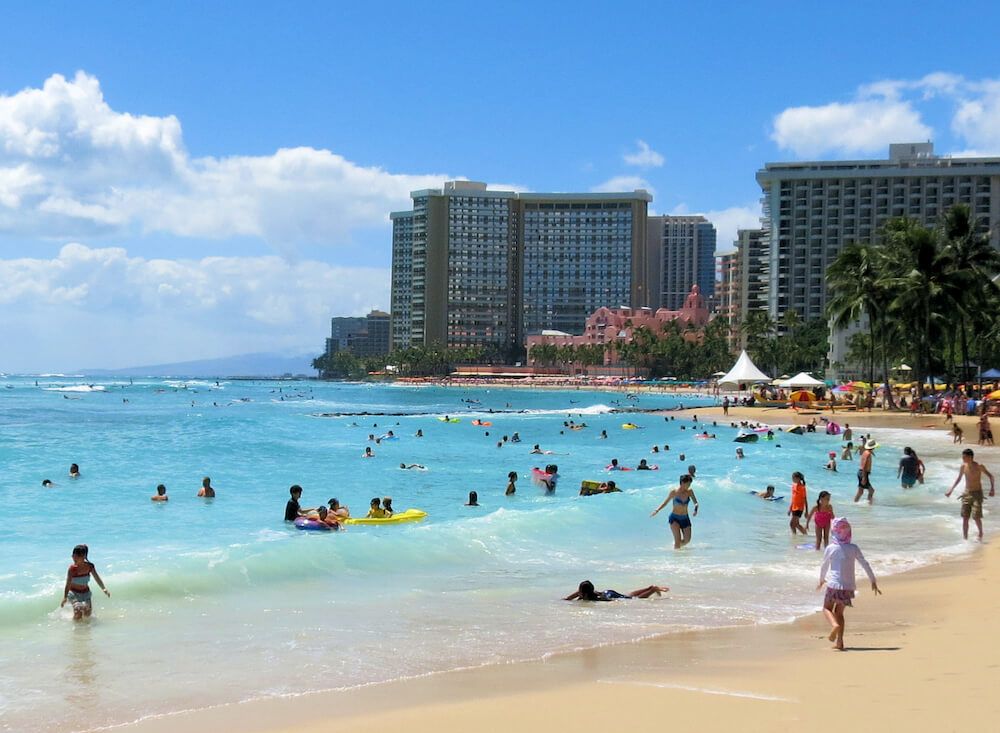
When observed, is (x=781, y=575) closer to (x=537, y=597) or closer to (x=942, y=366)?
(x=537, y=597)

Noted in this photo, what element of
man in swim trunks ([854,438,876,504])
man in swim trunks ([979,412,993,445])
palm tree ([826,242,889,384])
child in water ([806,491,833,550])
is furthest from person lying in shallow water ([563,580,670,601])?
palm tree ([826,242,889,384])

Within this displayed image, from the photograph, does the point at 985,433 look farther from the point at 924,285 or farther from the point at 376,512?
the point at 376,512

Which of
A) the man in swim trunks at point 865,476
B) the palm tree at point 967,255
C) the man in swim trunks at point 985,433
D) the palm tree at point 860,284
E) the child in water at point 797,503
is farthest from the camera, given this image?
→ the palm tree at point 860,284

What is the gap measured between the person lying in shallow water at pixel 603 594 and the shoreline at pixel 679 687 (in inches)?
74.9

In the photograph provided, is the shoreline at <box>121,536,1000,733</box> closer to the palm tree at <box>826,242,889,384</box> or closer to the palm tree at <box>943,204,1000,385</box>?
the palm tree at <box>943,204,1000,385</box>

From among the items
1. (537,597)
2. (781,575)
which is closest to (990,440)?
(781,575)

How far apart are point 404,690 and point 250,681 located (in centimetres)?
145

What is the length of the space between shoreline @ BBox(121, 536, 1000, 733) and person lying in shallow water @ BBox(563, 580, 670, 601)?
190 cm

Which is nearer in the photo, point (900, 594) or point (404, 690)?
point (404, 690)

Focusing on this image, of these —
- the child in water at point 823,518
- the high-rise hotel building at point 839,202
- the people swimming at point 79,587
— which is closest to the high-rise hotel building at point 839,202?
the high-rise hotel building at point 839,202

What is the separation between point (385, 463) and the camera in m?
34.7

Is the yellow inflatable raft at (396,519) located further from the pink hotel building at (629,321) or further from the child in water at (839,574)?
the pink hotel building at (629,321)

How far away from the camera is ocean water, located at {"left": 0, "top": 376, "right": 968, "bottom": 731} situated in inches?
359

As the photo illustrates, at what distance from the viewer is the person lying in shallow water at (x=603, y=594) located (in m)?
12.0
